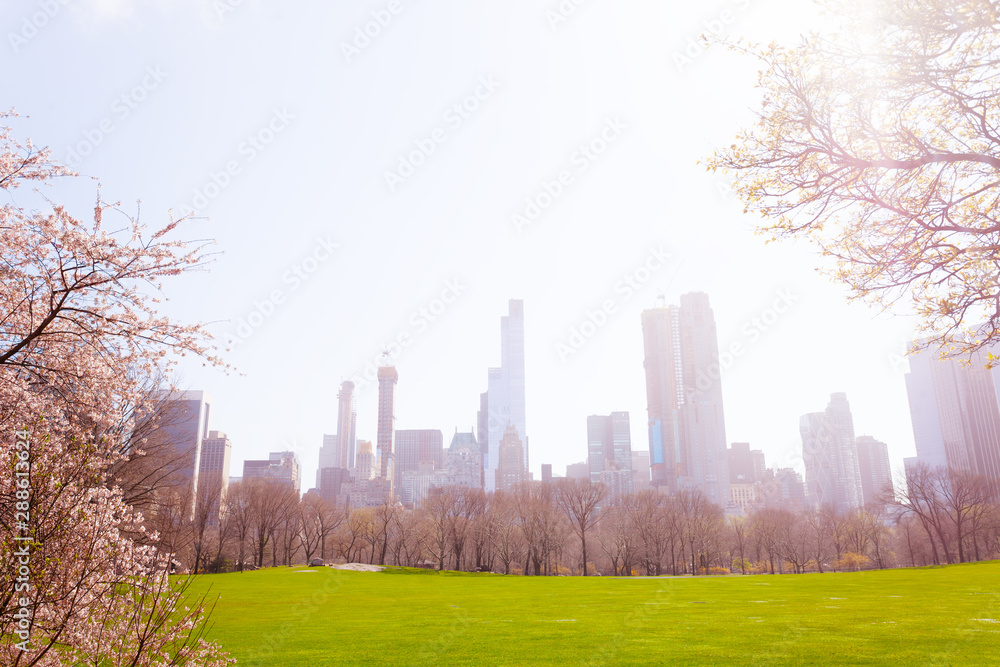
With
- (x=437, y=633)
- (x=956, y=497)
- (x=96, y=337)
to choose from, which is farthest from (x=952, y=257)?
(x=956, y=497)

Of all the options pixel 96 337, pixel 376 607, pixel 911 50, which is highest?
pixel 911 50

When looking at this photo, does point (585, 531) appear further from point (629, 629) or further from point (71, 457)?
point (71, 457)

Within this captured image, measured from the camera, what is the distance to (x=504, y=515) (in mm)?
79875

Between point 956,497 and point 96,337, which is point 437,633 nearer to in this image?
point 96,337

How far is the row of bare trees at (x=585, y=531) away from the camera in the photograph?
7038 cm

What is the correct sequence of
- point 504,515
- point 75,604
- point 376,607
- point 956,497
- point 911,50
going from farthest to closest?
point 504,515 → point 956,497 → point 376,607 → point 911,50 → point 75,604

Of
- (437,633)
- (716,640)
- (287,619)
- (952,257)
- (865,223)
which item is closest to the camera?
(952,257)

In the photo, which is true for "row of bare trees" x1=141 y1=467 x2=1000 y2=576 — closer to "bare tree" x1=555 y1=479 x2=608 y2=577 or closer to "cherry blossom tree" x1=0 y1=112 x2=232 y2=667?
"bare tree" x1=555 y1=479 x2=608 y2=577

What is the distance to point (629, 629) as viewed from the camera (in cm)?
1627

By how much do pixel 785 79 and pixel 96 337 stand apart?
40.0 feet

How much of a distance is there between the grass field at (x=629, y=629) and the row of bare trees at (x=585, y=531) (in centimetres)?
4880
